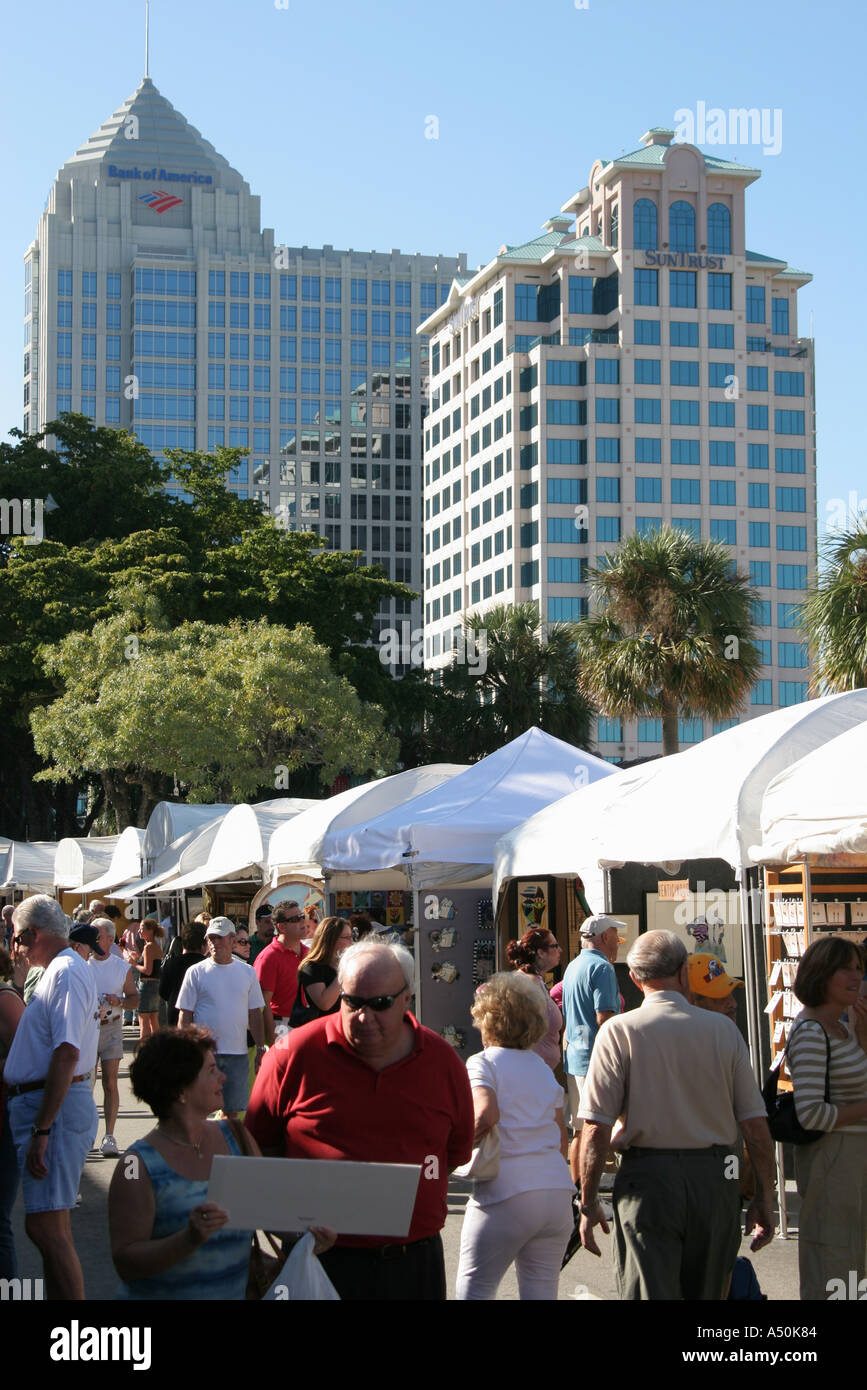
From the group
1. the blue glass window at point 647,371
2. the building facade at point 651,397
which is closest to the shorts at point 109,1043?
the building facade at point 651,397

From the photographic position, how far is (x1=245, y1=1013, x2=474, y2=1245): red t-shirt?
448 cm

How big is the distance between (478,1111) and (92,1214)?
516cm

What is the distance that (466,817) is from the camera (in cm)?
1509

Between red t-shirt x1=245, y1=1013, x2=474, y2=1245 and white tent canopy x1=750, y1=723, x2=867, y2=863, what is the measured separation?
409 cm

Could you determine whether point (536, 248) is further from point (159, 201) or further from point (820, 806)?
point (820, 806)

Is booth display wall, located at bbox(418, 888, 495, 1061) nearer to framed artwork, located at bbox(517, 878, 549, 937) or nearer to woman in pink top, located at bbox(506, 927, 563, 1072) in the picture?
framed artwork, located at bbox(517, 878, 549, 937)

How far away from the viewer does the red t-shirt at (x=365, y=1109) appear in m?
4.48

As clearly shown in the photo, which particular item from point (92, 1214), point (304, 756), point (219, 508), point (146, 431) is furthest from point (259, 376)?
point (92, 1214)

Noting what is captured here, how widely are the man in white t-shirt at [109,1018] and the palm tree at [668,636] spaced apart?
22.2m

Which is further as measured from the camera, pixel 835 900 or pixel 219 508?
pixel 219 508

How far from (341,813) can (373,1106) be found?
518 inches

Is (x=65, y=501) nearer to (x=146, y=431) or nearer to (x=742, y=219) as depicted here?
(x=742, y=219)

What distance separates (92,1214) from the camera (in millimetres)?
9930

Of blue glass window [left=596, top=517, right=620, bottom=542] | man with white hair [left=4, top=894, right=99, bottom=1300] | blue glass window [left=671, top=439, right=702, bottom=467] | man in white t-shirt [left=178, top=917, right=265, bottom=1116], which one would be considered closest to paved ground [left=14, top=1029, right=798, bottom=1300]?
man with white hair [left=4, top=894, right=99, bottom=1300]
